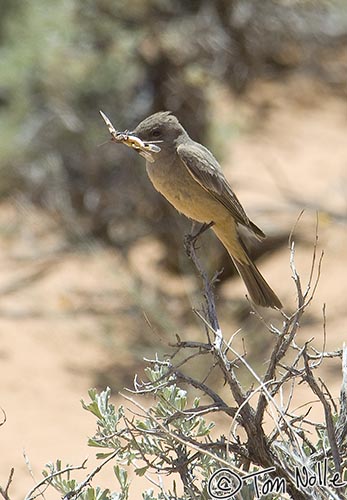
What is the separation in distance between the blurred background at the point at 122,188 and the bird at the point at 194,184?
10.6 feet

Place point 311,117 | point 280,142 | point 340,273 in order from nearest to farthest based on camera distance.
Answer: point 340,273
point 280,142
point 311,117

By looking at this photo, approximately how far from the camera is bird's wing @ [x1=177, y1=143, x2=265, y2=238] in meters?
3.87

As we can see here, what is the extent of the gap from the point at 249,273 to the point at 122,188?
195 inches

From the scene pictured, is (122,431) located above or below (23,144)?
below

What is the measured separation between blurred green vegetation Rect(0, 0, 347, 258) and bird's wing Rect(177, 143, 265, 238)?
4.19 meters

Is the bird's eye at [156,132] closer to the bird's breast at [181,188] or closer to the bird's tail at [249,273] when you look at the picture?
the bird's breast at [181,188]

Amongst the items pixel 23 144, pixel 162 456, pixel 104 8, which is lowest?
pixel 162 456

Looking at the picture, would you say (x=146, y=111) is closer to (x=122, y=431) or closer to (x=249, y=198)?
(x=249, y=198)

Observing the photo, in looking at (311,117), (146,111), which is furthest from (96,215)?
(311,117)

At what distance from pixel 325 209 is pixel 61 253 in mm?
2467

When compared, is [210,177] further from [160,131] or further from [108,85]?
[108,85]

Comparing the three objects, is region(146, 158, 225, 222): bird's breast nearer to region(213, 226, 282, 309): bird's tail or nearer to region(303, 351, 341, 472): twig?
region(213, 226, 282, 309): bird's tail

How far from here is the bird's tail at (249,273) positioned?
377cm

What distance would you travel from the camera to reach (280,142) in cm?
1072
